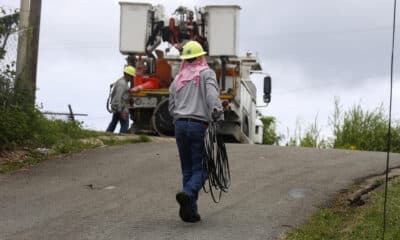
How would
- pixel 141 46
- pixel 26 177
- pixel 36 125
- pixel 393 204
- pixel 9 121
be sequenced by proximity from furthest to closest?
pixel 141 46
pixel 36 125
pixel 9 121
pixel 26 177
pixel 393 204

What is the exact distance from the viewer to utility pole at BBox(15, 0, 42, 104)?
1545cm

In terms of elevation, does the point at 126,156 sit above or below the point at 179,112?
below

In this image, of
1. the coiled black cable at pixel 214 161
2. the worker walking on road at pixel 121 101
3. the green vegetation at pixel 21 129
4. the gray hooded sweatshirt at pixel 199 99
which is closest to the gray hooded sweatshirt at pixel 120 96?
the worker walking on road at pixel 121 101

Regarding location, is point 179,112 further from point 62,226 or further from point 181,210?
point 62,226

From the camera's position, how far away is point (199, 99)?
9.73m

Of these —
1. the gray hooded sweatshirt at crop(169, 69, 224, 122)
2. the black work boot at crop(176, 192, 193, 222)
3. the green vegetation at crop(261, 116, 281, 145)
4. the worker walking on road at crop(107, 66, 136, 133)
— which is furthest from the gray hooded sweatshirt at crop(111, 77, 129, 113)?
the black work boot at crop(176, 192, 193, 222)

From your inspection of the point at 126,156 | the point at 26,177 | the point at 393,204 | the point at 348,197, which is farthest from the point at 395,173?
the point at 26,177

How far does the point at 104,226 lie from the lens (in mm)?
9289

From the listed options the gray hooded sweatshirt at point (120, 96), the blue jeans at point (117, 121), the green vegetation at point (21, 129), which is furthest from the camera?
the blue jeans at point (117, 121)

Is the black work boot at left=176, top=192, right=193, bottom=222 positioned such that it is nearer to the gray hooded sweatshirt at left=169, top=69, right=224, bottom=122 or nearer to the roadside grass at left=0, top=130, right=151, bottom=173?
the gray hooded sweatshirt at left=169, top=69, right=224, bottom=122

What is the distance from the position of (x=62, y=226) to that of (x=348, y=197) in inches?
147

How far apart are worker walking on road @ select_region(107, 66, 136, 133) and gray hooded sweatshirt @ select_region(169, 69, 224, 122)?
35.6 feet

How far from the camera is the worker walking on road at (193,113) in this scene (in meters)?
9.55

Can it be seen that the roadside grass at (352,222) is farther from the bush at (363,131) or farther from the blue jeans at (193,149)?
the bush at (363,131)
